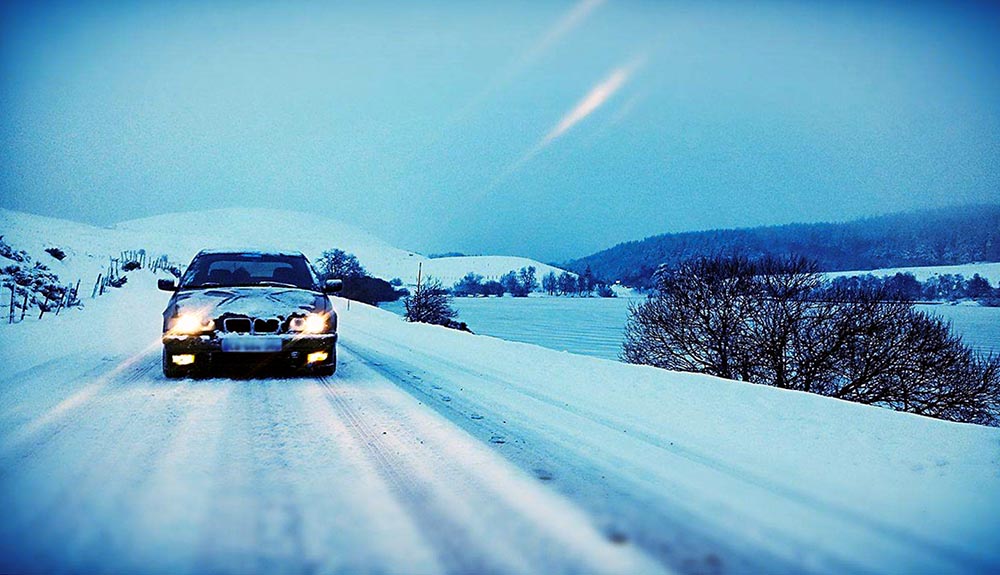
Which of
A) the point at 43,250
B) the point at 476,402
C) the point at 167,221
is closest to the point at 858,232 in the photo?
the point at 476,402

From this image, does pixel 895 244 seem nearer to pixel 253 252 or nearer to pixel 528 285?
pixel 253 252

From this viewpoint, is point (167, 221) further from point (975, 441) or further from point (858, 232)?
point (975, 441)

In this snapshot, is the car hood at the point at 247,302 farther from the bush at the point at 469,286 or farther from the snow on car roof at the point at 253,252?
the bush at the point at 469,286

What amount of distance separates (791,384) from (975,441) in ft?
73.2

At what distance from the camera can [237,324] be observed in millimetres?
6121

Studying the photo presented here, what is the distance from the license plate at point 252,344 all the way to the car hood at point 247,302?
0.31 meters

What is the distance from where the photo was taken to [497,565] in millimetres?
2148

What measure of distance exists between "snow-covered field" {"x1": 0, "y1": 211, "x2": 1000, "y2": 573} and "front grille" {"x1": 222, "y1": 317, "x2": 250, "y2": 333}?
25.9 inches

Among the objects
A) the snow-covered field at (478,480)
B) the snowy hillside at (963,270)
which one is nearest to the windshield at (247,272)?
the snow-covered field at (478,480)

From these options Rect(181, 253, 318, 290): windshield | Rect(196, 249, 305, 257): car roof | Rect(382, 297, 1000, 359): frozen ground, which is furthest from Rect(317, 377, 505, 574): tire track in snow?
Rect(382, 297, 1000, 359): frozen ground

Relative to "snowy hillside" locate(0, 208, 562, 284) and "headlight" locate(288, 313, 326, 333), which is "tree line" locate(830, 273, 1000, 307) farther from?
"snowy hillside" locate(0, 208, 562, 284)

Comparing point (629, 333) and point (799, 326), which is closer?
point (799, 326)

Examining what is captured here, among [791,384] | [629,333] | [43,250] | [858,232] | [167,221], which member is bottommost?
[791,384]

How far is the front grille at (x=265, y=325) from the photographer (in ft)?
20.2
